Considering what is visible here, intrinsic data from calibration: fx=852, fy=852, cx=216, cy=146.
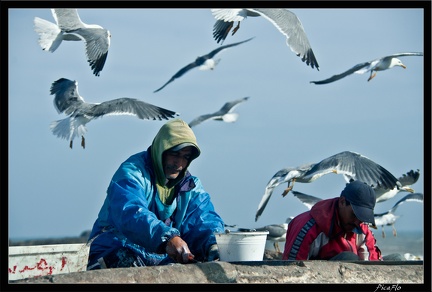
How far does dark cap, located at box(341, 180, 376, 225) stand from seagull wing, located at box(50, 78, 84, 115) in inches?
178

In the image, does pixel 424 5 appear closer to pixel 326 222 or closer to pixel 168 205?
pixel 326 222

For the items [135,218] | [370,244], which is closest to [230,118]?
[370,244]

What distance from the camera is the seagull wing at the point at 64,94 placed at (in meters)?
8.95

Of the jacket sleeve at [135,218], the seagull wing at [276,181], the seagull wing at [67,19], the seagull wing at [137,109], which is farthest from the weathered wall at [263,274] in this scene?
the seagull wing at [67,19]

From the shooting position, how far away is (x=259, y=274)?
426cm

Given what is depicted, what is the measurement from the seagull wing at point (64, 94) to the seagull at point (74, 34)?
1.32 feet

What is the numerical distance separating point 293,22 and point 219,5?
521cm

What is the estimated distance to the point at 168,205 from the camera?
4.88 m

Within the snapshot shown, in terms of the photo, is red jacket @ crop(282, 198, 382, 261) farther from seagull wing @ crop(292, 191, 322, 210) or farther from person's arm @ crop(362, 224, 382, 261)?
seagull wing @ crop(292, 191, 322, 210)

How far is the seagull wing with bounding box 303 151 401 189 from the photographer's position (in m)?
8.14

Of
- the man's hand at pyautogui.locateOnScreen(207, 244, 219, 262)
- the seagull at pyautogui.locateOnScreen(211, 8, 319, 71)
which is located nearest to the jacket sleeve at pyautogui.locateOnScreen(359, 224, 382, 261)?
the man's hand at pyautogui.locateOnScreen(207, 244, 219, 262)

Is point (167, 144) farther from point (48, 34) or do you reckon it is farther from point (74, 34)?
point (48, 34)

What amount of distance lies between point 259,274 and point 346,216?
98 centimetres
